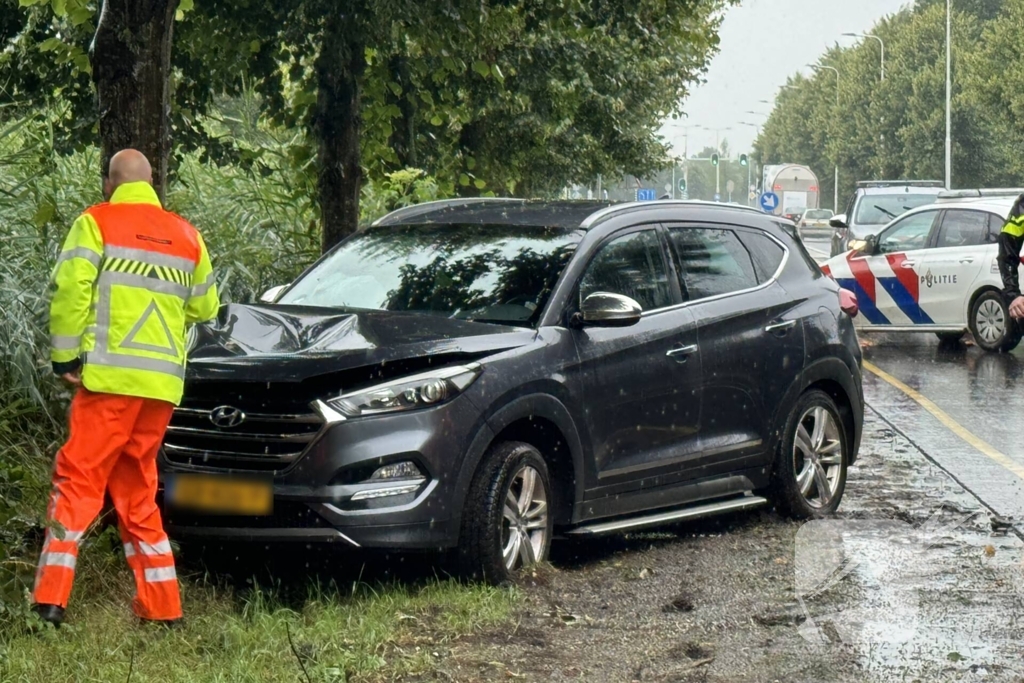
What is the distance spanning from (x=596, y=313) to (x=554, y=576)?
1.14 m

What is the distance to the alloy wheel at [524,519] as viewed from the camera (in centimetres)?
671

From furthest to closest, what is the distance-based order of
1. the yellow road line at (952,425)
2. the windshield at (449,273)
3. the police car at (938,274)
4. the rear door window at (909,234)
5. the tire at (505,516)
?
the rear door window at (909,234)
the police car at (938,274)
the yellow road line at (952,425)
the windshield at (449,273)
the tire at (505,516)

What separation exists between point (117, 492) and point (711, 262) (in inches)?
137

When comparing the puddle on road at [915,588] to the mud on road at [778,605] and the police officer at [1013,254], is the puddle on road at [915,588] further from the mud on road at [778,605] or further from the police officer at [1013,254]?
the police officer at [1013,254]

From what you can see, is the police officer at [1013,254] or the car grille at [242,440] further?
the police officer at [1013,254]

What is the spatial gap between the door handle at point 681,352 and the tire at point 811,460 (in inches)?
37.1

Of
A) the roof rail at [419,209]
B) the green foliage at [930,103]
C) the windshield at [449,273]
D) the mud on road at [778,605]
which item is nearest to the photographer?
the mud on road at [778,605]

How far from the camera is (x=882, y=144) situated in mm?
78500

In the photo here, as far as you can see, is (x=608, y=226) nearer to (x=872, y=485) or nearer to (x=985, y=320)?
(x=872, y=485)

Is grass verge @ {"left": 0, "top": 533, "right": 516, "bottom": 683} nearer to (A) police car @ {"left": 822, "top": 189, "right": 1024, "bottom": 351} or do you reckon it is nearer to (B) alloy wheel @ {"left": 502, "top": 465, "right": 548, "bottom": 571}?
(B) alloy wheel @ {"left": 502, "top": 465, "right": 548, "bottom": 571}

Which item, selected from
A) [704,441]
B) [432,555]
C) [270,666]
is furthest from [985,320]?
[270,666]

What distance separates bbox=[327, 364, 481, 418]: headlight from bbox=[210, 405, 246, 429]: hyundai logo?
0.37m

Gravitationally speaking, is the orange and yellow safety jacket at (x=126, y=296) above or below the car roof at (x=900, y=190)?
above

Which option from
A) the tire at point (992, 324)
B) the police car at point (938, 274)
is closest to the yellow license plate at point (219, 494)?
the police car at point (938, 274)
